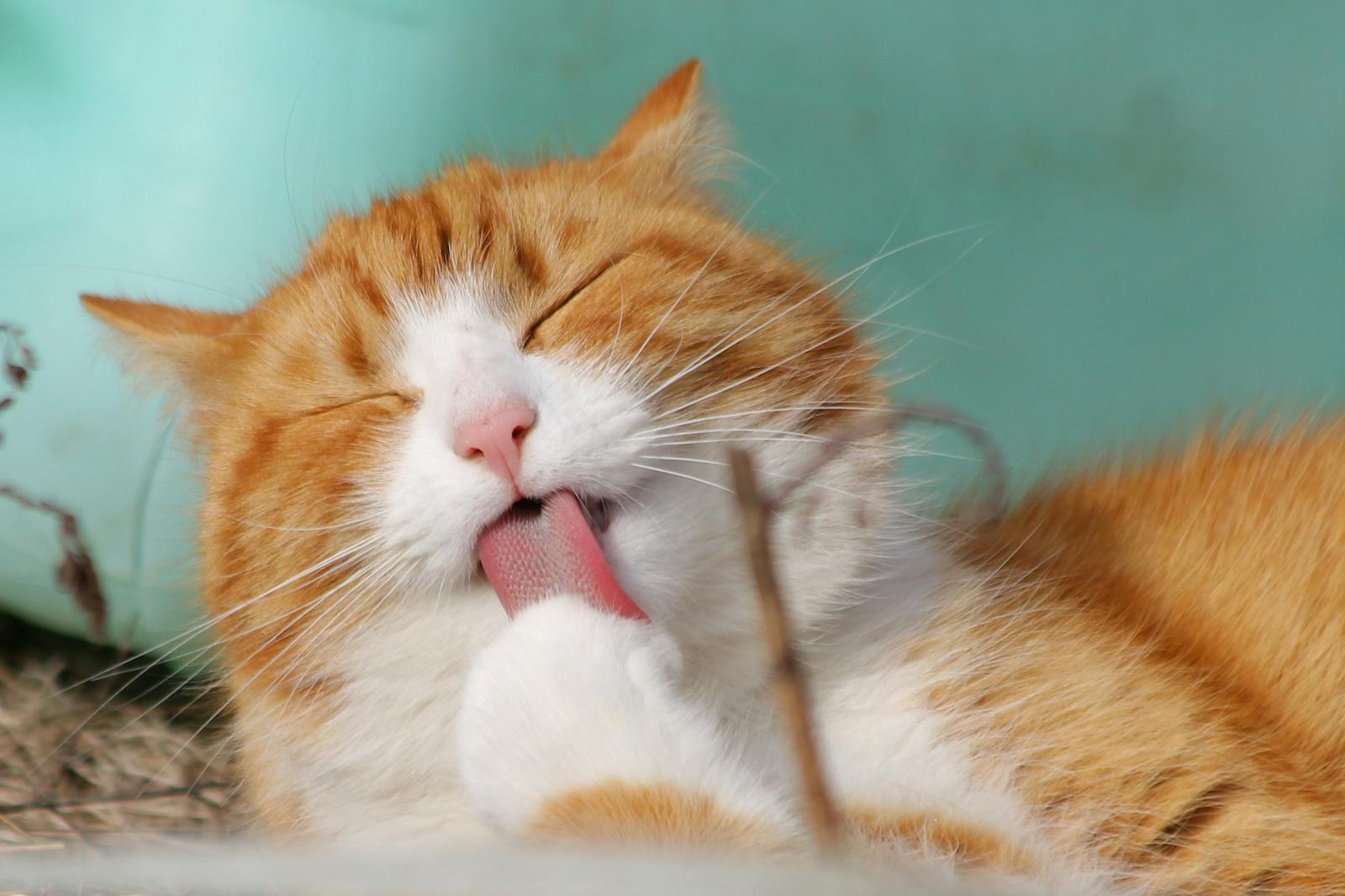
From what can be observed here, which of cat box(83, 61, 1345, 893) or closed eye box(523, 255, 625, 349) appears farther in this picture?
closed eye box(523, 255, 625, 349)

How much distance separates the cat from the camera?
36.1 inches

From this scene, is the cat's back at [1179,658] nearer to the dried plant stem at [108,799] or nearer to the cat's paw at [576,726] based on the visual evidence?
the cat's paw at [576,726]

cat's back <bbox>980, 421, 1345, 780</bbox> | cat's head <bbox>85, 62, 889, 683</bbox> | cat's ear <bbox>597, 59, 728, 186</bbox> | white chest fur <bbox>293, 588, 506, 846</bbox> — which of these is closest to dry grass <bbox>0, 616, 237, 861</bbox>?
white chest fur <bbox>293, 588, 506, 846</bbox>

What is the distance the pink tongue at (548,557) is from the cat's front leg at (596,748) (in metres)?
0.03

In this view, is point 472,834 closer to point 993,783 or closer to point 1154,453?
point 993,783

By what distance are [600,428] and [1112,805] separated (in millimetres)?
499

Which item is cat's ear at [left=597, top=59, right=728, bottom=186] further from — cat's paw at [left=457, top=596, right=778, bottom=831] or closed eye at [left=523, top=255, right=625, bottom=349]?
cat's paw at [left=457, top=596, right=778, bottom=831]

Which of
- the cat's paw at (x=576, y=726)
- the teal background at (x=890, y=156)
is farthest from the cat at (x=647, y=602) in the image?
the teal background at (x=890, y=156)

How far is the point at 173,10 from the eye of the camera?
A: 202 centimetres

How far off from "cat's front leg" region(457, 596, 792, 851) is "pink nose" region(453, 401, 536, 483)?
0.35 feet

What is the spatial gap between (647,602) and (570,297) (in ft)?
1.03

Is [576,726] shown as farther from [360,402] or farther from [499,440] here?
[360,402]

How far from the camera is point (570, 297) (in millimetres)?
1184

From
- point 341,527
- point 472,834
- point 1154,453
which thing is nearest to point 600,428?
point 341,527
